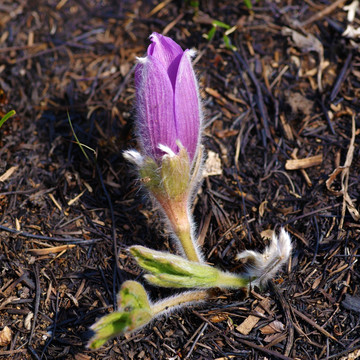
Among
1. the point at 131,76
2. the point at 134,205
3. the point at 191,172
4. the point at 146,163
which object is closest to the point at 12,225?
the point at 134,205

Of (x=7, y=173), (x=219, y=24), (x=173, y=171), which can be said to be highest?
(x=219, y=24)

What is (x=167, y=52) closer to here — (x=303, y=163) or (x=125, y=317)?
(x=303, y=163)

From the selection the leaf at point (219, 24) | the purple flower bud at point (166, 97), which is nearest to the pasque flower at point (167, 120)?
the purple flower bud at point (166, 97)

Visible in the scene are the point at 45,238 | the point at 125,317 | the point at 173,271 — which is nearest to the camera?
the point at 125,317

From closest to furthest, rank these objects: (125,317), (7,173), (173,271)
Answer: (125,317), (173,271), (7,173)

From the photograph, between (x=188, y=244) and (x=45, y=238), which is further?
(x=45, y=238)

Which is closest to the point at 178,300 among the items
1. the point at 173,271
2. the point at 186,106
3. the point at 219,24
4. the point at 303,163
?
the point at 173,271

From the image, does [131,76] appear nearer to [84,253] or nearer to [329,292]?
[84,253]
